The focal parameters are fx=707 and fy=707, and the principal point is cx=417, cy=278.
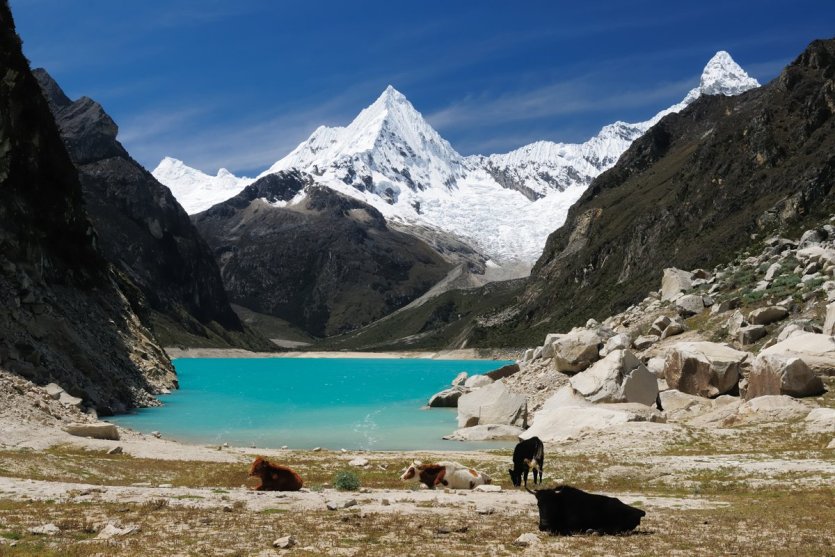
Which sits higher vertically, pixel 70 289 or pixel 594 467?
pixel 70 289

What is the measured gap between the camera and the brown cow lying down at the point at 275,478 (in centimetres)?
2559

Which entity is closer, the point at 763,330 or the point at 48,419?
the point at 48,419

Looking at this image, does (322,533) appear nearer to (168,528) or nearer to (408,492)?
(168,528)

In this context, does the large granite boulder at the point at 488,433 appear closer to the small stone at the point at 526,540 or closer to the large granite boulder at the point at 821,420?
the large granite boulder at the point at 821,420

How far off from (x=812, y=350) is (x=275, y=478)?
35568mm

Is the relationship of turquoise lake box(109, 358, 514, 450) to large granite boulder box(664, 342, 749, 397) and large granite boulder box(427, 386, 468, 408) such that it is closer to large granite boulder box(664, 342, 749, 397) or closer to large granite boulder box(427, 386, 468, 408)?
large granite boulder box(427, 386, 468, 408)

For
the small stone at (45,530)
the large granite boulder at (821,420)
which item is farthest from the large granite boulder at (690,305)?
the small stone at (45,530)

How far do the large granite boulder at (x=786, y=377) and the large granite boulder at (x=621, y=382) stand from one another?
7.21 m

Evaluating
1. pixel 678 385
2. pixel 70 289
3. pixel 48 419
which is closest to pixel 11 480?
pixel 48 419

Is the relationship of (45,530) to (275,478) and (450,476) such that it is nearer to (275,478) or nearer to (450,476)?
(275,478)

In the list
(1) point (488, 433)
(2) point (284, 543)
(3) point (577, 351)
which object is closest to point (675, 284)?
(3) point (577, 351)

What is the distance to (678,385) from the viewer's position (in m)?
50.2

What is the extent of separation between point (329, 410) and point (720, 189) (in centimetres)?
15798

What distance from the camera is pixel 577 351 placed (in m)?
60.6
